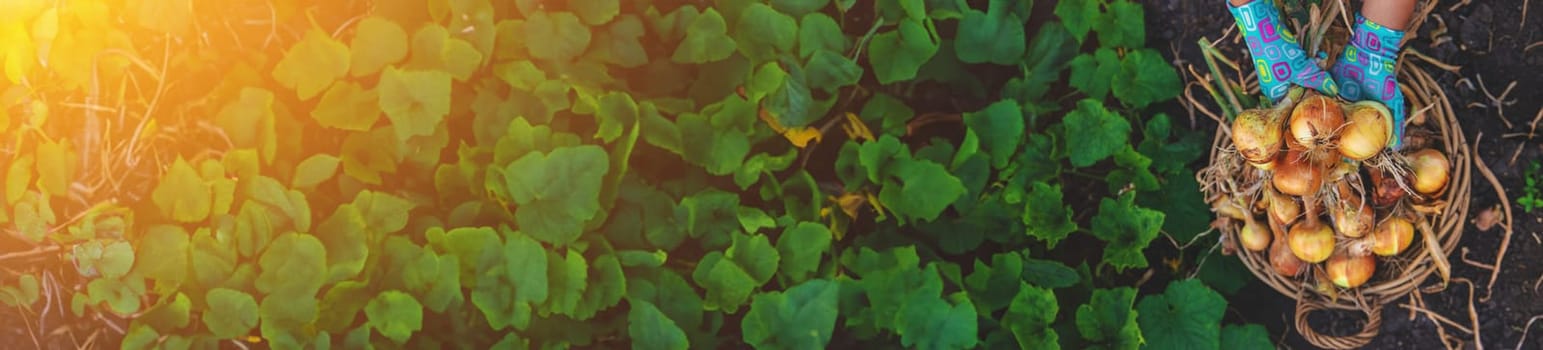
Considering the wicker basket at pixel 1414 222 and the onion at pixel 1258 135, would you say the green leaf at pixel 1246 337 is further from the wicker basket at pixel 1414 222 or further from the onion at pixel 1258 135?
the onion at pixel 1258 135

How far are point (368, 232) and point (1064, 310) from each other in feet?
2.46

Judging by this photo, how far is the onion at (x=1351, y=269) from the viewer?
1128mm

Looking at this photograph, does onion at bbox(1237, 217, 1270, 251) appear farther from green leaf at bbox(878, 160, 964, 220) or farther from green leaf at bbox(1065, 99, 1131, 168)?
green leaf at bbox(878, 160, 964, 220)

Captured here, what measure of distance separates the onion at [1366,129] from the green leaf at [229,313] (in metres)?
1.04

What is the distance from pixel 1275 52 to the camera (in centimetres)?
104

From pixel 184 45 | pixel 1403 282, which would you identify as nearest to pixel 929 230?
pixel 1403 282

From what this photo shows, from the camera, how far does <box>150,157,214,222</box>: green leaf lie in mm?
1096

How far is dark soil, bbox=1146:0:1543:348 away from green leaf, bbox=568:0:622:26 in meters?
0.62

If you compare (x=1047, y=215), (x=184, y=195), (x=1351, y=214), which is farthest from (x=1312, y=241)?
(x=184, y=195)

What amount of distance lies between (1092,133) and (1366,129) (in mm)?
274

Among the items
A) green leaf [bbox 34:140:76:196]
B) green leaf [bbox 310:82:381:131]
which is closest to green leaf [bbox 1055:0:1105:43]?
green leaf [bbox 310:82:381:131]

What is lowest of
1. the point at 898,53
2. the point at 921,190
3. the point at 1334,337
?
the point at 1334,337

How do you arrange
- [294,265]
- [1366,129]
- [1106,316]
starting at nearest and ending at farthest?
[1366,129]
[294,265]
[1106,316]

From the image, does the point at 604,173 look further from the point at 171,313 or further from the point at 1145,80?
the point at 1145,80
